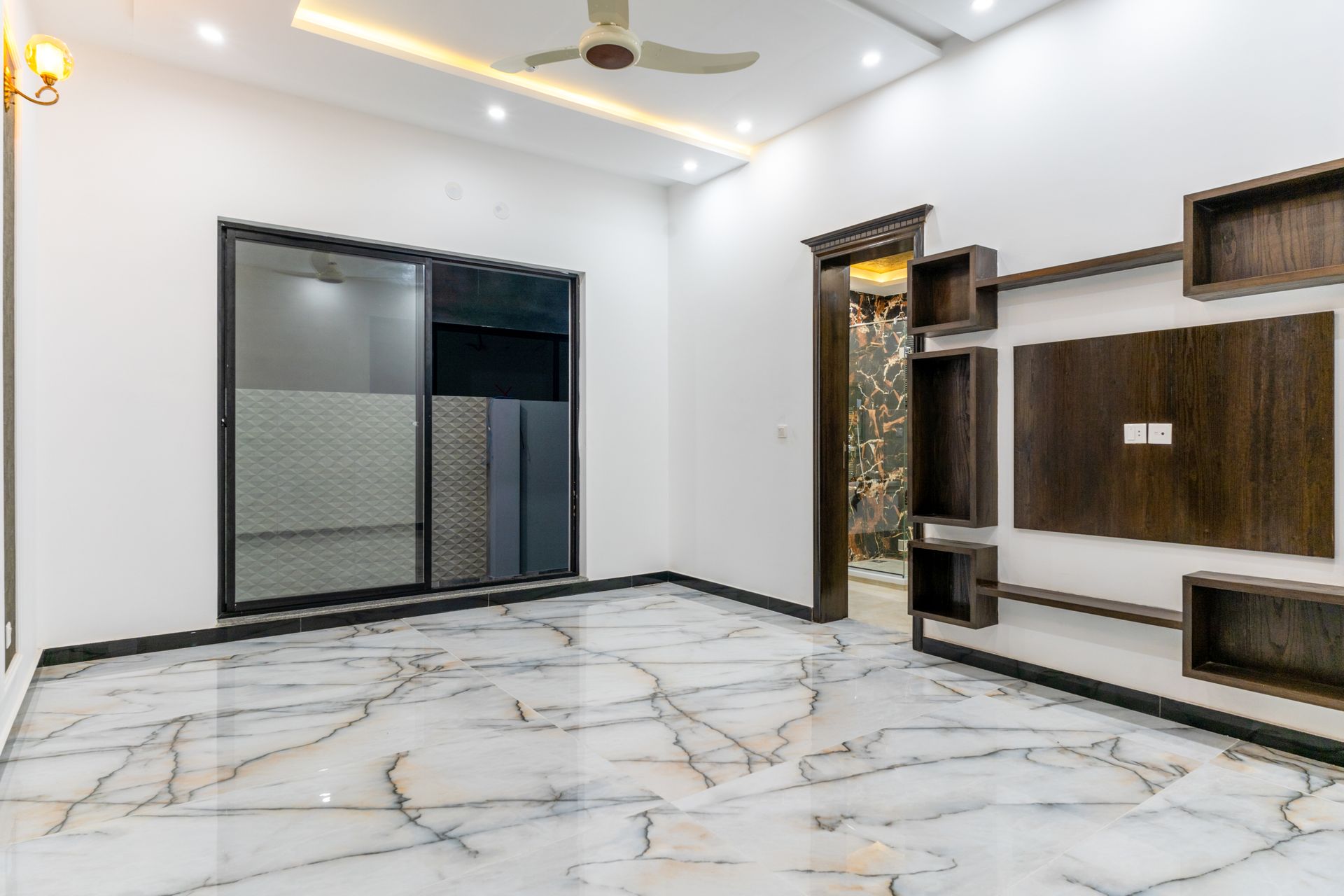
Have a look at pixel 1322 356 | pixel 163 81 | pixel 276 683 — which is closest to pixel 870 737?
pixel 1322 356

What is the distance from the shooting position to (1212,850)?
197cm

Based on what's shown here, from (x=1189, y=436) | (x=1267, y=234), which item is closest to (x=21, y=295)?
(x=1189, y=436)

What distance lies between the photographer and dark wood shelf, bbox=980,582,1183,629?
9.17 ft

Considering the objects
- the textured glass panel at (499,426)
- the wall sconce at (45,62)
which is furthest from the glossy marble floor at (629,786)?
the wall sconce at (45,62)

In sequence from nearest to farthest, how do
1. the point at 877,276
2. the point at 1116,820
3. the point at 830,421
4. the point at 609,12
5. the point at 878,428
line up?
the point at 1116,820
the point at 609,12
the point at 830,421
the point at 877,276
the point at 878,428

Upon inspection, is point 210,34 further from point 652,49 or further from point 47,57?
point 652,49

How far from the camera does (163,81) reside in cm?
382

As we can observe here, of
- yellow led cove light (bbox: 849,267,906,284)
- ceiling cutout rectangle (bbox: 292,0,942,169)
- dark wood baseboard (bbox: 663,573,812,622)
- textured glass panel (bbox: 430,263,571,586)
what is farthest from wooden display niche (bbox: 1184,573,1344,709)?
yellow led cove light (bbox: 849,267,906,284)

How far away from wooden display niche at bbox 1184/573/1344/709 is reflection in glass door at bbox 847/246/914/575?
141 inches

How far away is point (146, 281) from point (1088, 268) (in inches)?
173

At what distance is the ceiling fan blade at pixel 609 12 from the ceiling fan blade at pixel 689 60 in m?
0.20

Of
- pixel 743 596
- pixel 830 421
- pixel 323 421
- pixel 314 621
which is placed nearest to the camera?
pixel 314 621

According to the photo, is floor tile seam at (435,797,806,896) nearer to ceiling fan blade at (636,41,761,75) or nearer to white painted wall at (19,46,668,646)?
ceiling fan blade at (636,41,761,75)

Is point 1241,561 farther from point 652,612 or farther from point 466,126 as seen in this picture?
point 466,126
